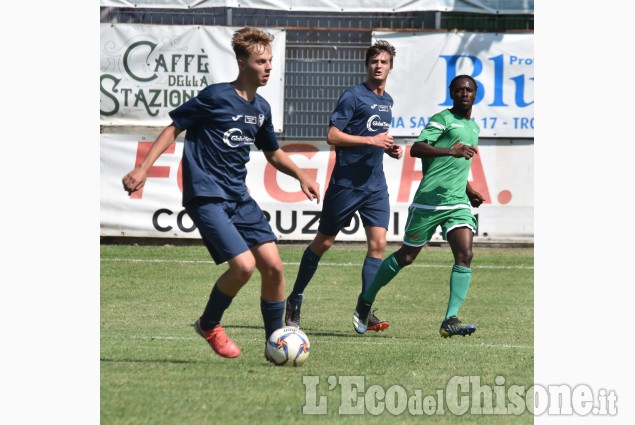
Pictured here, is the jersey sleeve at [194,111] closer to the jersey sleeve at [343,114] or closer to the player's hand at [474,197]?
the jersey sleeve at [343,114]

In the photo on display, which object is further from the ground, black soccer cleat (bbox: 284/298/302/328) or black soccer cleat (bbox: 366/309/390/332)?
black soccer cleat (bbox: 284/298/302/328)

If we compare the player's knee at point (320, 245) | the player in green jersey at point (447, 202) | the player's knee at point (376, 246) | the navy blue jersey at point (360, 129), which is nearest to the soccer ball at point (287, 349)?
the player in green jersey at point (447, 202)

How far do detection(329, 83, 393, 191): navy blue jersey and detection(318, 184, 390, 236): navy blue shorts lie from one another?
7 centimetres

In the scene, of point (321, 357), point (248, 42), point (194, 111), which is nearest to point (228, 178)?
point (194, 111)

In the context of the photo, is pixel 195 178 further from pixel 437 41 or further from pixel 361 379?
pixel 437 41

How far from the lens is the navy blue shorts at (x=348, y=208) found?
405 inches

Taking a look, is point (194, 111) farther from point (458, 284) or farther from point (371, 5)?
point (371, 5)

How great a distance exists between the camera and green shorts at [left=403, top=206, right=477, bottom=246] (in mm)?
9758

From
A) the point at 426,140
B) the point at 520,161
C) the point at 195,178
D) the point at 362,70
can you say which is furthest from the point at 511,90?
the point at 195,178

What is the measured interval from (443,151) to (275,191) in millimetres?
7901

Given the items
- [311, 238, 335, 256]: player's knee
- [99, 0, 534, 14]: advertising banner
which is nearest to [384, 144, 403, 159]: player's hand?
[311, 238, 335, 256]: player's knee

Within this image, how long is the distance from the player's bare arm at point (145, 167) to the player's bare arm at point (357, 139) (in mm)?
2236

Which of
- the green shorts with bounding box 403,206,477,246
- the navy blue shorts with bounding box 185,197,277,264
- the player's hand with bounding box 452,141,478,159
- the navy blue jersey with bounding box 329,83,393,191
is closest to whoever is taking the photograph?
the navy blue shorts with bounding box 185,197,277,264

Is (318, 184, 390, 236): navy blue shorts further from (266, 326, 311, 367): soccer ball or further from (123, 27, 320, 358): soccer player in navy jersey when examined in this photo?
(266, 326, 311, 367): soccer ball
